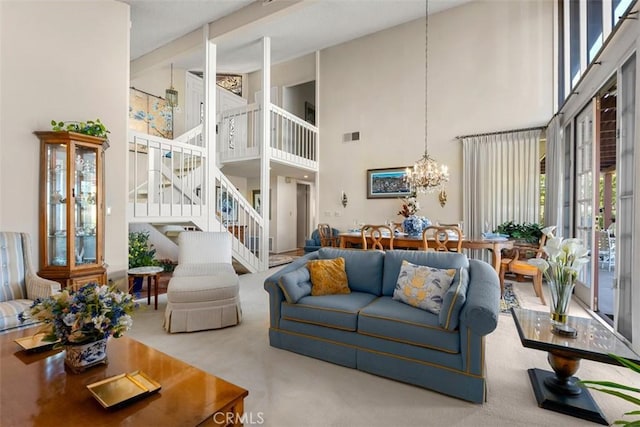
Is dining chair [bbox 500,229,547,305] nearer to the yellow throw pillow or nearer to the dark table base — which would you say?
the dark table base

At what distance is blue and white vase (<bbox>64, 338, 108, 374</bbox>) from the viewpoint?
4.81 feet

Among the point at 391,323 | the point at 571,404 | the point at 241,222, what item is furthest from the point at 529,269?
the point at 241,222

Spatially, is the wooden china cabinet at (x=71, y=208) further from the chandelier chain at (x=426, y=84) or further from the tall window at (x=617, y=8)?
the chandelier chain at (x=426, y=84)

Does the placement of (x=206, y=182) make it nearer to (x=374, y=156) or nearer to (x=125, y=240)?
(x=125, y=240)

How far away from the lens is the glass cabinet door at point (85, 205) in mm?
3217

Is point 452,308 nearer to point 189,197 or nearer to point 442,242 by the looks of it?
point 442,242

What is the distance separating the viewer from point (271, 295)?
8.84 feet

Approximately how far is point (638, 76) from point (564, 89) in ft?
9.28

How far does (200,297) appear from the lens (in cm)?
297

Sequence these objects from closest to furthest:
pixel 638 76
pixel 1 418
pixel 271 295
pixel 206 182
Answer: pixel 1 418
pixel 638 76
pixel 271 295
pixel 206 182

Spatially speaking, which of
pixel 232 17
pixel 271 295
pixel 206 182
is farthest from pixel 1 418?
pixel 232 17

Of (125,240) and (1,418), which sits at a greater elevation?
(125,240)

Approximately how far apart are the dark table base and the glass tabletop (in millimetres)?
332

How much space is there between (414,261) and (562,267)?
3.54ft
